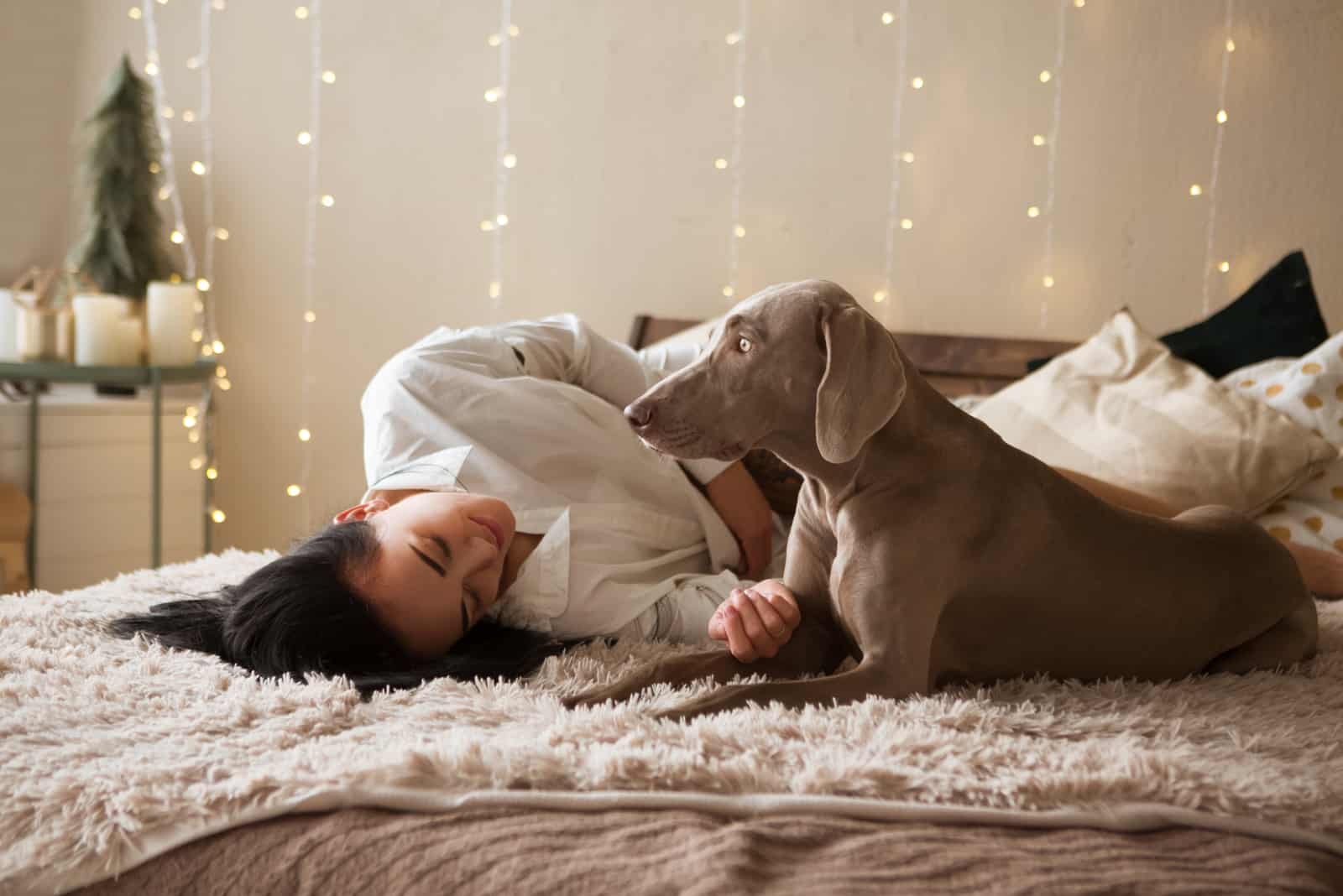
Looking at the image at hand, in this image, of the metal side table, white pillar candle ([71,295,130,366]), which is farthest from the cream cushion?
white pillar candle ([71,295,130,366])

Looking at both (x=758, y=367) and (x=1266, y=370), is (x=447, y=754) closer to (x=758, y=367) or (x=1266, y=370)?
(x=758, y=367)

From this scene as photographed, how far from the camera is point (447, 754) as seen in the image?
38.6 inches

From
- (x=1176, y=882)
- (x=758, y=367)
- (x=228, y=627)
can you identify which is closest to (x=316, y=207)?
(x=228, y=627)

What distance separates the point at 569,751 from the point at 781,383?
1.53ft

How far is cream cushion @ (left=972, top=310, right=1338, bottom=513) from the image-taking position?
6.57 ft

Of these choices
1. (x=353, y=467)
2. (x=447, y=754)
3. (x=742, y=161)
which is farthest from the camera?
(x=353, y=467)

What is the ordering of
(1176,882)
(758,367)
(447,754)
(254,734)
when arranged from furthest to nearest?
(758,367) → (254,734) → (447,754) → (1176,882)

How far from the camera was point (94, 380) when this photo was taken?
293 centimetres

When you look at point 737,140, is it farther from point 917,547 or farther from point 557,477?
point 917,547

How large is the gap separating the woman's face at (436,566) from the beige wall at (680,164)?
5.48 feet

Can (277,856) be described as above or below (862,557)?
below

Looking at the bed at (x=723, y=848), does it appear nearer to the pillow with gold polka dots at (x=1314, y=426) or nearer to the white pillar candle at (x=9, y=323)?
the pillow with gold polka dots at (x=1314, y=426)

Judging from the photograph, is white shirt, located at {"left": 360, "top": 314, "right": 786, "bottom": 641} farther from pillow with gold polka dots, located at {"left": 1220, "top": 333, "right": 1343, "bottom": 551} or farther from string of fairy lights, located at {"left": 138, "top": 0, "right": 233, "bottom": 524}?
string of fairy lights, located at {"left": 138, "top": 0, "right": 233, "bottom": 524}

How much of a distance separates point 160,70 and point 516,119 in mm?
1159
